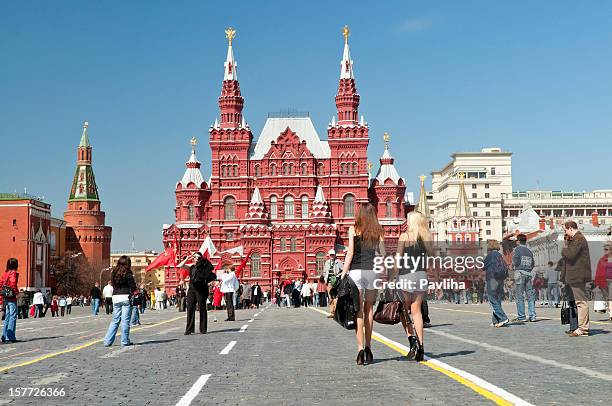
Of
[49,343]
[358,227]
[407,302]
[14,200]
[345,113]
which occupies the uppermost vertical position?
[345,113]

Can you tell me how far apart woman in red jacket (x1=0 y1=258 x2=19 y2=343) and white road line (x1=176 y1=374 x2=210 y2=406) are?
8.45m

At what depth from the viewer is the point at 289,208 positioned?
89.3 m

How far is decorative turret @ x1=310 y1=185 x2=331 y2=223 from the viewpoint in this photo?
85875 millimetres


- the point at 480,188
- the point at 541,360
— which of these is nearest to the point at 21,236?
the point at 541,360

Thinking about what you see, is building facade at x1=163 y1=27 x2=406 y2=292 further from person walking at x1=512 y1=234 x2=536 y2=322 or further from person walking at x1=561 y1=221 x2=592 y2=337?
person walking at x1=561 y1=221 x2=592 y2=337

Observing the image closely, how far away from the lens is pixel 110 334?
46.3 ft

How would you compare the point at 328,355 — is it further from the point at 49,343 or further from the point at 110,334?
the point at 49,343

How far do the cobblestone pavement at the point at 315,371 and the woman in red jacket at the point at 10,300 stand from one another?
82 cm

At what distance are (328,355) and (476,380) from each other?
11.1 feet

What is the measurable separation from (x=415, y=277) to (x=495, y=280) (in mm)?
7284

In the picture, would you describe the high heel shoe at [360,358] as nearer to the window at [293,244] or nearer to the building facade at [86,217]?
the window at [293,244]

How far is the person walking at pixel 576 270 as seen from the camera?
1441 centimetres

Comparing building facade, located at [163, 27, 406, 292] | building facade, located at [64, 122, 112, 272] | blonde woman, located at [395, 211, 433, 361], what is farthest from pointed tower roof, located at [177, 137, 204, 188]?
blonde woman, located at [395, 211, 433, 361]

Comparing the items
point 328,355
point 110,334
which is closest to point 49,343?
point 110,334
